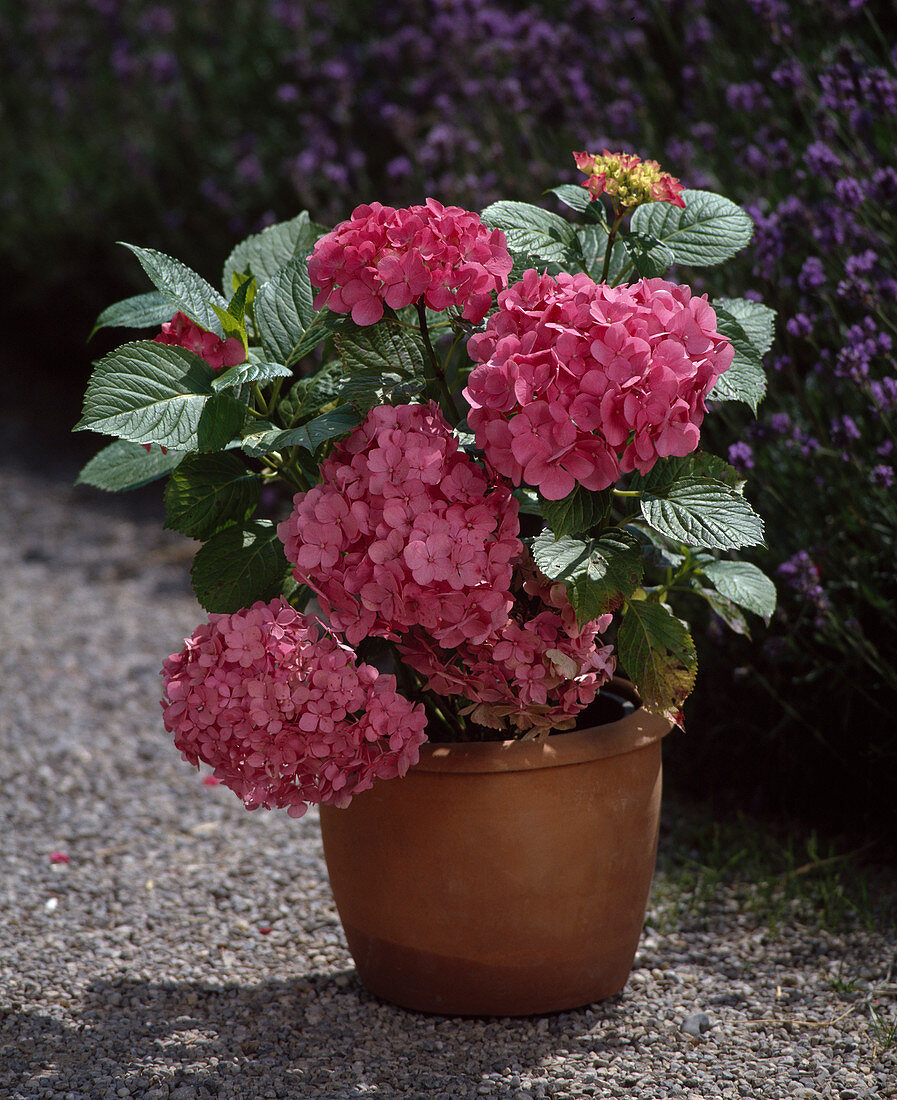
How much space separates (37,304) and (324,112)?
175cm

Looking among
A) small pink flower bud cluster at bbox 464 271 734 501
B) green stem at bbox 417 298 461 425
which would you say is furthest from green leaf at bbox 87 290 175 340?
small pink flower bud cluster at bbox 464 271 734 501

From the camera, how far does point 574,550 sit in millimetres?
1446

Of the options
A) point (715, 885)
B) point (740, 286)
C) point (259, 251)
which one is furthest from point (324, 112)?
point (715, 885)

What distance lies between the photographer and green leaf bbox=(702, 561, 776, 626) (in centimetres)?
157

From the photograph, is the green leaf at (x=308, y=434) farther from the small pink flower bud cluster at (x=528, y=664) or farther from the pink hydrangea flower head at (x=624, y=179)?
the pink hydrangea flower head at (x=624, y=179)

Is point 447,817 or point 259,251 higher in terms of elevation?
point 259,251

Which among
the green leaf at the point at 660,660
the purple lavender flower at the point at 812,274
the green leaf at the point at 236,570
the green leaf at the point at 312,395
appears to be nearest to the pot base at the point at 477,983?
the green leaf at the point at 660,660

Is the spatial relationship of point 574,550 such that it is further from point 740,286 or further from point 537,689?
point 740,286

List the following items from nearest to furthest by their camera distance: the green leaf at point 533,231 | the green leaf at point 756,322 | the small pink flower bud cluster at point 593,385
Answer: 1. the small pink flower bud cluster at point 593,385
2. the green leaf at point 533,231
3. the green leaf at point 756,322

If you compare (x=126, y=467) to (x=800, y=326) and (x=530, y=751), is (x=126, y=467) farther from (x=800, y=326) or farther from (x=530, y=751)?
(x=800, y=326)

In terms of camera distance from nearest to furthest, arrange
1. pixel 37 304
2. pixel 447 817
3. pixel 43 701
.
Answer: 1. pixel 447 817
2. pixel 43 701
3. pixel 37 304

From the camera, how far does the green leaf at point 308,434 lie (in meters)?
1.46

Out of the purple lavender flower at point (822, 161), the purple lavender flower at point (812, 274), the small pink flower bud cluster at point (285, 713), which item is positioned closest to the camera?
the small pink flower bud cluster at point (285, 713)

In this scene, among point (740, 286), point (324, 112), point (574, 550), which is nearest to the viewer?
point (574, 550)
